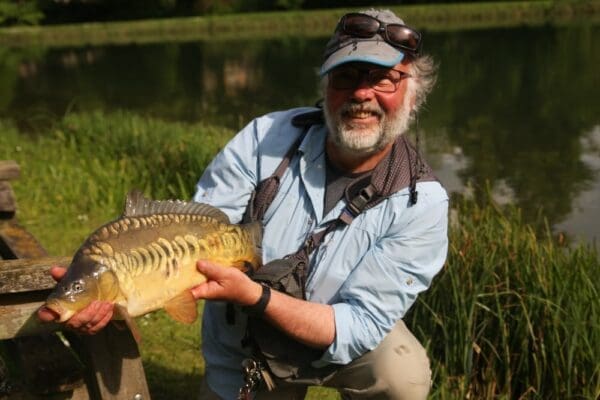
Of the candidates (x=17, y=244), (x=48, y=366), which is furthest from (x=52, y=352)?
(x=17, y=244)

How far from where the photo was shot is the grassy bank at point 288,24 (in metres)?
39.4

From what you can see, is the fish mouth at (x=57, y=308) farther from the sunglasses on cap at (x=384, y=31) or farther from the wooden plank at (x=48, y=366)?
the sunglasses on cap at (x=384, y=31)

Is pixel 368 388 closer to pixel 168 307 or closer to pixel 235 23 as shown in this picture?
pixel 168 307

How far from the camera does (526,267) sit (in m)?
4.15

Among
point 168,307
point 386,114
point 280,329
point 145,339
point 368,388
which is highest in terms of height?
point 386,114

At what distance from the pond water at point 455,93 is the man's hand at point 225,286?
14.5ft

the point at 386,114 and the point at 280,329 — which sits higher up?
the point at 386,114

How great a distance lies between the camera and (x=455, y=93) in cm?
1823

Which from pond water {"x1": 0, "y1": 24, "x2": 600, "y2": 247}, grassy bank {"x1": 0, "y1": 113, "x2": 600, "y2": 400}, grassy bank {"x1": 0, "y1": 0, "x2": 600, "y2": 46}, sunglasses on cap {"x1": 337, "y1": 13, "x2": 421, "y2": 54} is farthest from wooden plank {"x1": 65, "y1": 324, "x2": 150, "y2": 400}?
grassy bank {"x1": 0, "y1": 0, "x2": 600, "y2": 46}

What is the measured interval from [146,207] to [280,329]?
641mm

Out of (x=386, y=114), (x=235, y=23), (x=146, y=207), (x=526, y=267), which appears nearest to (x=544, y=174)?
(x=526, y=267)

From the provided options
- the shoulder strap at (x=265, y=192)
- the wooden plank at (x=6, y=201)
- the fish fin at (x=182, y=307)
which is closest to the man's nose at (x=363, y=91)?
the shoulder strap at (x=265, y=192)

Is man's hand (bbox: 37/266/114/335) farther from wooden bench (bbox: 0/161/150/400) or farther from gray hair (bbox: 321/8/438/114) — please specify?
gray hair (bbox: 321/8/438/114)

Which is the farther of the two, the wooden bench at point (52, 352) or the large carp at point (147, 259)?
the wooden bench at point (52, 352)
